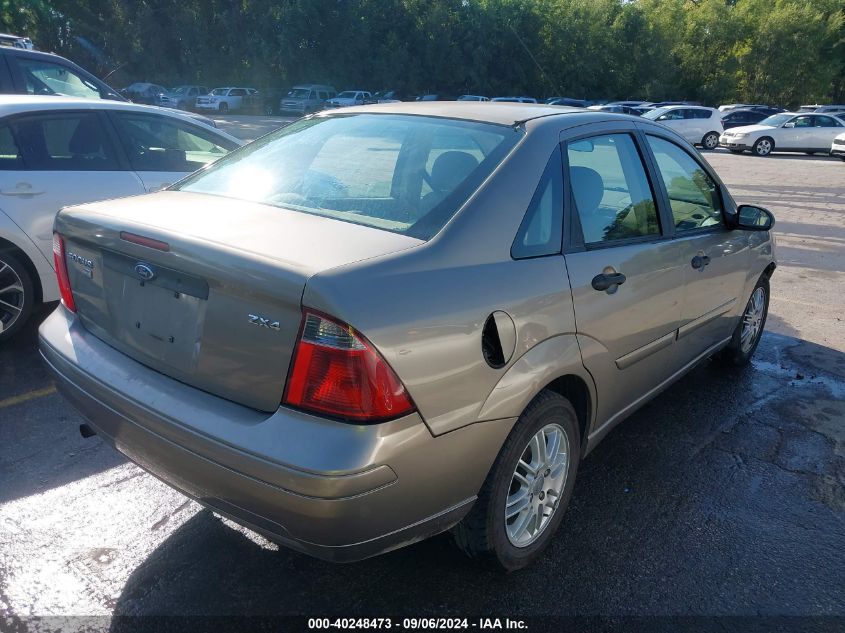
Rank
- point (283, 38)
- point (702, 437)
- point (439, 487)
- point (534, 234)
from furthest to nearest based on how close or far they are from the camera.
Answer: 1. point (283, 38)
2. point (702, 437)
3. point (534, 234)
4. point (439, 487)

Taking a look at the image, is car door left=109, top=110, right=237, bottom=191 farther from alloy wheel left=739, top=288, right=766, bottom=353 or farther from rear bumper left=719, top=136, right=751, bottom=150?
rear bumper left=719, top=136, right=751, bottom=150

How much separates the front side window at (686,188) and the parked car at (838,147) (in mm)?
24213

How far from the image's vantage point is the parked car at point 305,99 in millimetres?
44062

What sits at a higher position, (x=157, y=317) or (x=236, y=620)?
(x=157, y=317)

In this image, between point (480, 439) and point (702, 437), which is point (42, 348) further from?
point (702, 437)

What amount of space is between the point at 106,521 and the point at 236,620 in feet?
2.92

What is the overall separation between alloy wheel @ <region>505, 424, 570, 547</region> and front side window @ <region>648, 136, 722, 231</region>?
57.1 inches

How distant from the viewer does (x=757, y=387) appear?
470cm

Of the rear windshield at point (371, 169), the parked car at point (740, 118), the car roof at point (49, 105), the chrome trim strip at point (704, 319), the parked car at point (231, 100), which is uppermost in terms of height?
the rear windshield at point (371, 169)

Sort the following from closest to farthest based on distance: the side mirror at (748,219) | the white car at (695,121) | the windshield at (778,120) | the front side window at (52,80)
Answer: the side mirror at (748,219) < the front side window at (52,80) < the windshield at (778,120) < the white car at (695,121)

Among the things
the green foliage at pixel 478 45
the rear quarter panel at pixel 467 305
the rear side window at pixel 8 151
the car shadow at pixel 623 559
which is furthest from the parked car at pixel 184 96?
the rear quarter panel at pixel 467 305

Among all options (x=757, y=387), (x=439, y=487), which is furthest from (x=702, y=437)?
(x=439, y=487)

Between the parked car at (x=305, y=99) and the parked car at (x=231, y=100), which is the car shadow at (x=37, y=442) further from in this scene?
the parked car at (x=231, y=100)

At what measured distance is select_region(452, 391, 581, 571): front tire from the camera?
2477 mm
